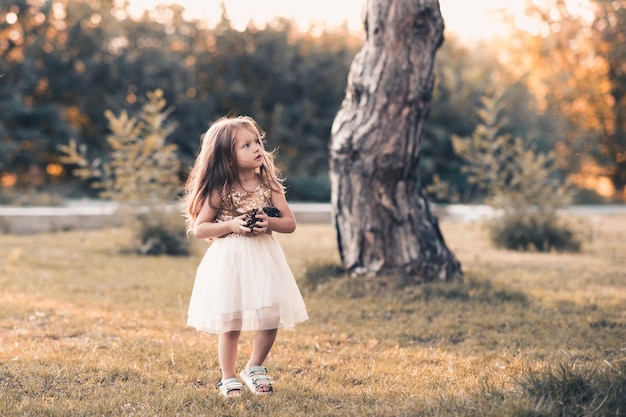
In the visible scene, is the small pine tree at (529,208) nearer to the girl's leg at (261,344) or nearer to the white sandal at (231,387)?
the girl's leg at (261,344)

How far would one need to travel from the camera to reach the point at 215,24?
23.6 m

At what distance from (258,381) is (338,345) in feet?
4.62

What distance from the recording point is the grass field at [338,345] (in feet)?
12.0

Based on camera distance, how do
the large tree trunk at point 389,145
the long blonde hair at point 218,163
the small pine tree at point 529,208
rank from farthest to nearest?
1. the small pine tree at point 529,208
2. the large tree trunk at point 389,145
3. the long blonde hair at point 218,163

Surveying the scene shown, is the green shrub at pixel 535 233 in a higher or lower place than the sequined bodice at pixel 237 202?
lower

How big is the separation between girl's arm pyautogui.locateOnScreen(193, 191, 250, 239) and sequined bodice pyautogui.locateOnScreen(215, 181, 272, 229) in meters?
0.04

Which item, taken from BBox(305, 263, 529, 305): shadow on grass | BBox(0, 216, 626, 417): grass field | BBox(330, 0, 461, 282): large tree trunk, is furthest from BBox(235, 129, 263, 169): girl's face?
BBox(330, 0, 461, 282): large tree trunk

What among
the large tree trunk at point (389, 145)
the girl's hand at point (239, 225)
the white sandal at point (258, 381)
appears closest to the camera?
the girl's hand at point (239, 225)

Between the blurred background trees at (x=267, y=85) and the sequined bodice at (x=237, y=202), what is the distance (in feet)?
45.8

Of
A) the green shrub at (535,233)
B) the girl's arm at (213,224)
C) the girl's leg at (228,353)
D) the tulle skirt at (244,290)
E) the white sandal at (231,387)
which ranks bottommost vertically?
the green shrub at (535,233)

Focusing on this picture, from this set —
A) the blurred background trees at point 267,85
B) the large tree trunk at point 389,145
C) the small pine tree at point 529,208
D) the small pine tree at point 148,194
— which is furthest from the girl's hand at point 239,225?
the blurred background trees at point 267,85

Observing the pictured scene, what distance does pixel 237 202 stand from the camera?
13.6ft

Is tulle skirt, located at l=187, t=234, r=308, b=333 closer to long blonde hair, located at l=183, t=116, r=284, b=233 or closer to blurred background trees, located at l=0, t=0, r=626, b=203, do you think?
long blonde hair, located at l=183, t=116, r=284, b=233

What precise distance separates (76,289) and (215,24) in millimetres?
17494
